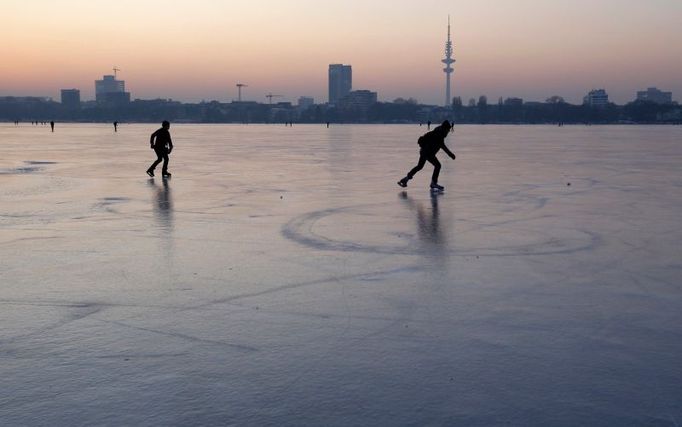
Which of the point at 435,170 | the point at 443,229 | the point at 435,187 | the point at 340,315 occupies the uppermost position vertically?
the point at 435,170

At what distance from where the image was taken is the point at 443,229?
30.8 ft

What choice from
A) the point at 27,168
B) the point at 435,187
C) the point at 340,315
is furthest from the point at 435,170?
the point at 27,168

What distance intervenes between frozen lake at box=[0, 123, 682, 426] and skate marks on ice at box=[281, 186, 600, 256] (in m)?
0.06

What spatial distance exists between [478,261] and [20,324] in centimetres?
439

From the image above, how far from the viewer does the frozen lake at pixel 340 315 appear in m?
3.58

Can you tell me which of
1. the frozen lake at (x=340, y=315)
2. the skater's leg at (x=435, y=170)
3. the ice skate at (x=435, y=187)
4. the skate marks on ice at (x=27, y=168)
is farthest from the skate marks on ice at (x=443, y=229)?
the skate marks on ice at (x=27, y=168)

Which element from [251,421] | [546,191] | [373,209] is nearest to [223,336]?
[251,421]

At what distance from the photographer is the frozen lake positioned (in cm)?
358

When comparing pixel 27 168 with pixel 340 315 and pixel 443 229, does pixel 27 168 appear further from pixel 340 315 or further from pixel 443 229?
pixel 340 315

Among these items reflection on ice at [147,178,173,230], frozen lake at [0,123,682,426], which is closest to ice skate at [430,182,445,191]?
frozen lake at [0,123,682,426]

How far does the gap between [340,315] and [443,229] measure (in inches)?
173

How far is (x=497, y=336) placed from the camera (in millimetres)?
4707

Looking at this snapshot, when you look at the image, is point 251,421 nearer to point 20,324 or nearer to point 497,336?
point 497,336

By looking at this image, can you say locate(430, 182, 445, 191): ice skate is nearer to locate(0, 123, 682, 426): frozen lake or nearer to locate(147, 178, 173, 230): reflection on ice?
locate(0, 123, 682, 426): frozen lake
